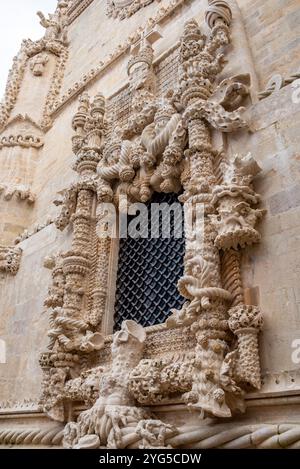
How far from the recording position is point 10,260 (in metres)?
6.91

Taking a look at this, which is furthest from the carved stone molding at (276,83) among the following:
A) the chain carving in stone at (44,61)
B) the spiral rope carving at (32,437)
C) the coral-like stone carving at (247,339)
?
the chain carving in stone at (44,61)

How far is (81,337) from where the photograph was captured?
4.55 meters

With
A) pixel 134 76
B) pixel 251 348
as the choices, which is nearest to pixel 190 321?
pixel 251 348

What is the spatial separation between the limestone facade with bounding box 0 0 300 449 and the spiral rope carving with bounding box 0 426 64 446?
22 mm

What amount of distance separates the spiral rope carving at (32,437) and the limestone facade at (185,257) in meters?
0.02

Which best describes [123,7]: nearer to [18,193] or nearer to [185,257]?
[18,193]

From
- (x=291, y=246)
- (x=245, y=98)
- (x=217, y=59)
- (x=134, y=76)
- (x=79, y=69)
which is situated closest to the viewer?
(x=291, y=246)

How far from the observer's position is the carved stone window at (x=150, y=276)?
4309mm

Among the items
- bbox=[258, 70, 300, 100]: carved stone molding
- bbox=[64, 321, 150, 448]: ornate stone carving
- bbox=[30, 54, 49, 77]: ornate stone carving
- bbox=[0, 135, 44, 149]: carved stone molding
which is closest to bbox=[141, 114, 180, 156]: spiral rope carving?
bbox=[258, 70, 300, 100]: carved stone molding

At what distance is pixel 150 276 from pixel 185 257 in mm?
1056

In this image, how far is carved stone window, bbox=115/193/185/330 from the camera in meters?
4.31

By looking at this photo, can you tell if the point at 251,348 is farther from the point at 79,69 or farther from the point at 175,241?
the point at 79,69

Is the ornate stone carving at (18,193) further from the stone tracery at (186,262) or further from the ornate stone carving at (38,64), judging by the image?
the ornate stone carving at (38,64)

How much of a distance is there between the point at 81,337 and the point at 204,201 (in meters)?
2.07
